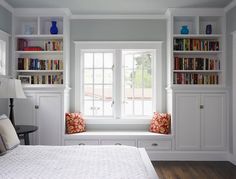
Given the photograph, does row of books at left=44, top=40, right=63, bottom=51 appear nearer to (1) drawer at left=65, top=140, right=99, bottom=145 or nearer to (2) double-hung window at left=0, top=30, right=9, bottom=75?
(2) double-hung window at left=0, top=30, right=9, bottom=75

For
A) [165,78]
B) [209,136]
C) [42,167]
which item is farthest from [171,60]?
[42,167]

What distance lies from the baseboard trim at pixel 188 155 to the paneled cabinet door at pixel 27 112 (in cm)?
206

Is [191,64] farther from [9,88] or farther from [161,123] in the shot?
[9,88]

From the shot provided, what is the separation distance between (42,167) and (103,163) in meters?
0.47

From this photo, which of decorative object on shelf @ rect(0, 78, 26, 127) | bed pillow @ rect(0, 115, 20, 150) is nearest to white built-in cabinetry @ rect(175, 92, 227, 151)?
decorative object on shelf @ rect(0, 78, 26, 127)

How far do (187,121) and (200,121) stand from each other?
0.22 metres

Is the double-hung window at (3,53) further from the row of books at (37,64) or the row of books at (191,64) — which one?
the row of books at (191,64)

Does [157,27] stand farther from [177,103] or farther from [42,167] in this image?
[42,167]

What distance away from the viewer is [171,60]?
438 cm

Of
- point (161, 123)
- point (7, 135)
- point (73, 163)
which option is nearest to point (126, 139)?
point (161, 123)

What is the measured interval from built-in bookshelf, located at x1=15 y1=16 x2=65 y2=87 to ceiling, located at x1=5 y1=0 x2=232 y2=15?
0.34m

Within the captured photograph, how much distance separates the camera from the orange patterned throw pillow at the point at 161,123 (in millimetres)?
4398

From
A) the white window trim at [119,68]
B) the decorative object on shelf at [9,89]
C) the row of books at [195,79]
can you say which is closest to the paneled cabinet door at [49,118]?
the white window trim at [119,68]

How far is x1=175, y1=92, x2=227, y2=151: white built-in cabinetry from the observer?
4.35 m
